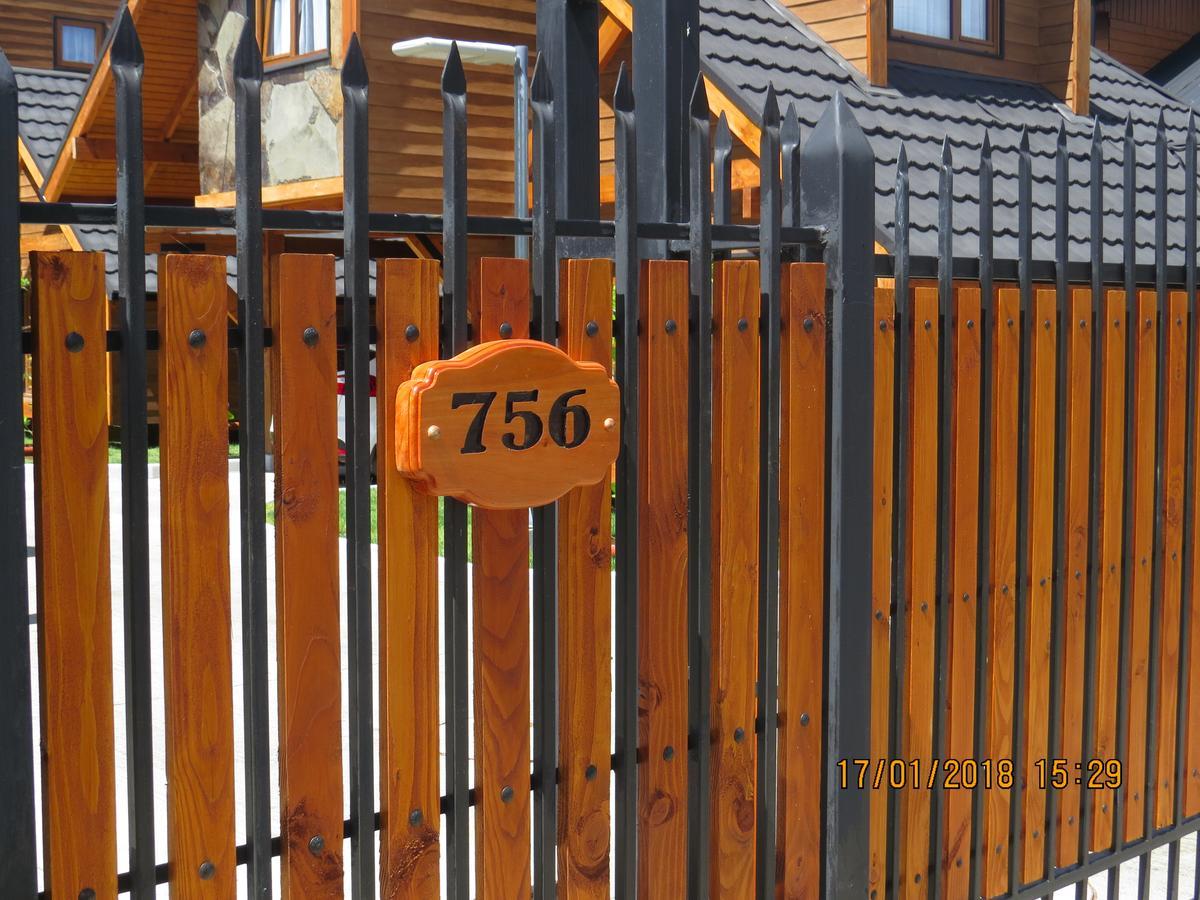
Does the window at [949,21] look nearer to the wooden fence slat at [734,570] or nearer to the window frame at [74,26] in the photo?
the wooden fence slat at [734,570]

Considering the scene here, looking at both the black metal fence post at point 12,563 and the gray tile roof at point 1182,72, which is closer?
the black metal fence post at point 12,563

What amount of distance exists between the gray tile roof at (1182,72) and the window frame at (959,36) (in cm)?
513

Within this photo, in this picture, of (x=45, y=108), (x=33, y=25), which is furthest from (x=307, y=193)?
(x=33, y=25)

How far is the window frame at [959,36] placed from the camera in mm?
11893

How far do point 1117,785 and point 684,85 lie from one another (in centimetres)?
215

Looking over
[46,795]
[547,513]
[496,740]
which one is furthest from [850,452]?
[46,795]

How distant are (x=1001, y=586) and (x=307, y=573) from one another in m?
1.85

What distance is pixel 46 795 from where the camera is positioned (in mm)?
2215

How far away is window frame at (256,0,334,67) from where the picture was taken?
12158 mm

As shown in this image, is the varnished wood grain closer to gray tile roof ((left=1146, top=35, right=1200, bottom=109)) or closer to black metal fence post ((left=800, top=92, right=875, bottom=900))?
black metal fence post ((left=800, top=92, right=875, bottom=900))

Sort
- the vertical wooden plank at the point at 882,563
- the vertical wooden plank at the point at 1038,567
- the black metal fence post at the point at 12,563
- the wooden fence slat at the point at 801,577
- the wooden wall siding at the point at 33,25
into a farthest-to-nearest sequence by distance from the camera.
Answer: the wooden wall siding at the point at 33,25 < the vertical wooden plank at the point at 1038,567 < the vertical wooden plank at the point at 882,563 < the wooden fence slat at the point at 801,577 < the black metal fence post at the point at 12,563

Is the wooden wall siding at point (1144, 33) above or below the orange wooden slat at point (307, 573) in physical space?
above

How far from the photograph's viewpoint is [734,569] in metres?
2.99

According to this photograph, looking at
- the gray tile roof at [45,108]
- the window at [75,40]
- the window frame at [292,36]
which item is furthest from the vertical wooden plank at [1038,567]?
the window at [75,40]
